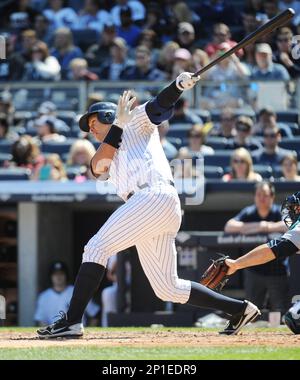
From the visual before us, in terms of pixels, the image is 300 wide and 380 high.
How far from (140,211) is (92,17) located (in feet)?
31.1

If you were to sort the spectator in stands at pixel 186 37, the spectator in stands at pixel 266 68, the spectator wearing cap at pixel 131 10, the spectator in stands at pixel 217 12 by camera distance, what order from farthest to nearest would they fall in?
1. the spectator wearing cap at pixel 131 10
2. the spectator in stands at pixel 217 12
3. the spectator in stands at pixel 186 37
4. the spectator in stands at pixel 266 68

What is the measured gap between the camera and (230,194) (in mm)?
11023

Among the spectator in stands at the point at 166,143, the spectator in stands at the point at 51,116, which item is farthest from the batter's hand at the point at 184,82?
the spectator in stands at the point at 51,116

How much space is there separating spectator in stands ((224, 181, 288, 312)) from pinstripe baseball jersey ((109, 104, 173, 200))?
3633mm

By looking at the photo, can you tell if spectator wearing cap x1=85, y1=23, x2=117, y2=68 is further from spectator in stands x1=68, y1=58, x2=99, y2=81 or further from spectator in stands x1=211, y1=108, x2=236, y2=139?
spectator in stands x1=211, y1=108, x2=236, y2=139

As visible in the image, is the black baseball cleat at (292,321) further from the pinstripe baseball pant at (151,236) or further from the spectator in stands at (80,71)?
the spectator in stands at (80,71)

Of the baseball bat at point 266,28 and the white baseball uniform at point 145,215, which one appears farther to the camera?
the baseball bat at point 266,28

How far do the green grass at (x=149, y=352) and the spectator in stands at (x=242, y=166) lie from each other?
4.93 m

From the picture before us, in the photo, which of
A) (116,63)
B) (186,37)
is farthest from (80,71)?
(186,37)

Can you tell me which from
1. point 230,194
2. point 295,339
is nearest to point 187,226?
point 230,194

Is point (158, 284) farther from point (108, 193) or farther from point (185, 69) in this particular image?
point (185, 69)

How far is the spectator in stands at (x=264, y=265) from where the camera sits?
9.77m

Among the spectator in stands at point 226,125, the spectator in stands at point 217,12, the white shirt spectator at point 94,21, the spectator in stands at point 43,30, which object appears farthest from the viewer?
the spectator in stands at point 43,30
